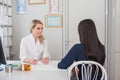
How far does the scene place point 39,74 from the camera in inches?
82.1

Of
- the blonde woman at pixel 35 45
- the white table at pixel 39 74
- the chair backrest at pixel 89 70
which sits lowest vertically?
the white table at pixel 39 74

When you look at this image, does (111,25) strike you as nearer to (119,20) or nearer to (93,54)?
(119,20)

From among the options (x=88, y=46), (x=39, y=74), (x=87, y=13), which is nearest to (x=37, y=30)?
(x=39, y=74)

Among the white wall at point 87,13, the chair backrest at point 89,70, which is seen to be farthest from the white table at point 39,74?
the white wall at point 87,13

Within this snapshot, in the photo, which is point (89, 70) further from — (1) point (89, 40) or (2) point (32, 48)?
(2) point (32, 48)

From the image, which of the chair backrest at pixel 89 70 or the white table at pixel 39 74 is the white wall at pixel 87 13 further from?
the chair backrest at pixel 89 70

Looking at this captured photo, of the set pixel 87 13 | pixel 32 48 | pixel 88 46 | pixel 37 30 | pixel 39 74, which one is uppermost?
pixel 87 13

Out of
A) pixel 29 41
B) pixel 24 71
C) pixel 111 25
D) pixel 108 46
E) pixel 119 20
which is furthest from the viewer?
pixel 108 46

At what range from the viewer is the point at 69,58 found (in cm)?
207

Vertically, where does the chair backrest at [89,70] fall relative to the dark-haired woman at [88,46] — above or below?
below

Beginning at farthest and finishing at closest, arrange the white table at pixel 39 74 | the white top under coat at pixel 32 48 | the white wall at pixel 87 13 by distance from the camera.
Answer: the white wall at pixel 87 13 < the white top under coat at pixel 32 48 < the white table at pixel 39 74

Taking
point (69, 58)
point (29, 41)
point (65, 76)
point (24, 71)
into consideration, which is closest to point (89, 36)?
point (69, 58)

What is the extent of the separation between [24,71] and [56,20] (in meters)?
2.33

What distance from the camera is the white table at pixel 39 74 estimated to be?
1.93m
